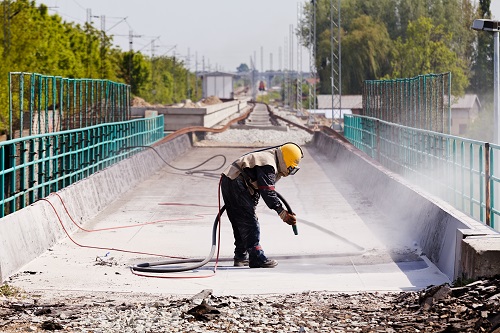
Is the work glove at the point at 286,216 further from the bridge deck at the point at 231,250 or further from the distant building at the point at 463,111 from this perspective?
the distant building at the point at 463,111

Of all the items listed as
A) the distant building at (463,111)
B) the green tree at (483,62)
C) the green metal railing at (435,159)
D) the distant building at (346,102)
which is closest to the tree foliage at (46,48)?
the green metal railing at (435,159)

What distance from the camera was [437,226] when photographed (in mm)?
13344

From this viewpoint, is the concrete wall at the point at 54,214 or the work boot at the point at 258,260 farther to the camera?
the work boot at the point at 258,260

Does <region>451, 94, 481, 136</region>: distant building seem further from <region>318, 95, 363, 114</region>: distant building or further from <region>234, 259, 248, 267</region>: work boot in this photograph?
<region>234, 259, 248, 267</region>: work boot

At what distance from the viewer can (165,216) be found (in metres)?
19.0

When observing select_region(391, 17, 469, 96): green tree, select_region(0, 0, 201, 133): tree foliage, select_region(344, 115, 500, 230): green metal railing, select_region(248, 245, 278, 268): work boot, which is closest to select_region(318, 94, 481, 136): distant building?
select_region(391, 17, 469, 96): green tree

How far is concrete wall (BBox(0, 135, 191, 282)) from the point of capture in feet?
39.7

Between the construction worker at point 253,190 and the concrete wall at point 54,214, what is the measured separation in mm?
2556

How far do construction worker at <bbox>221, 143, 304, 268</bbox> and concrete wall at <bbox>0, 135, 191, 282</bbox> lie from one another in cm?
256

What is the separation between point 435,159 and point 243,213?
9.04 metres

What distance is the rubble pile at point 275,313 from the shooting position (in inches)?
339

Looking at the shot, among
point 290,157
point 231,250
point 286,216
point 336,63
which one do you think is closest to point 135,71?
point 336,63

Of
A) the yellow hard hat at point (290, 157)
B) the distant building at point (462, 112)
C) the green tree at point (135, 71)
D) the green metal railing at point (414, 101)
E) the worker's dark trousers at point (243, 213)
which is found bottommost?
the distant building at point (462, 112)

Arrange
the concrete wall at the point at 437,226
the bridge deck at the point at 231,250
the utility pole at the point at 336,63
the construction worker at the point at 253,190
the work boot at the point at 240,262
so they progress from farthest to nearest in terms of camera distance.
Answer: the utility pole at the point at 336,63 → the work boot at the point at 240,262 → the construction worker at the point at 253,190 → the bridge deck at the point at 231,250 → the concrete wall at the point at 437,226
